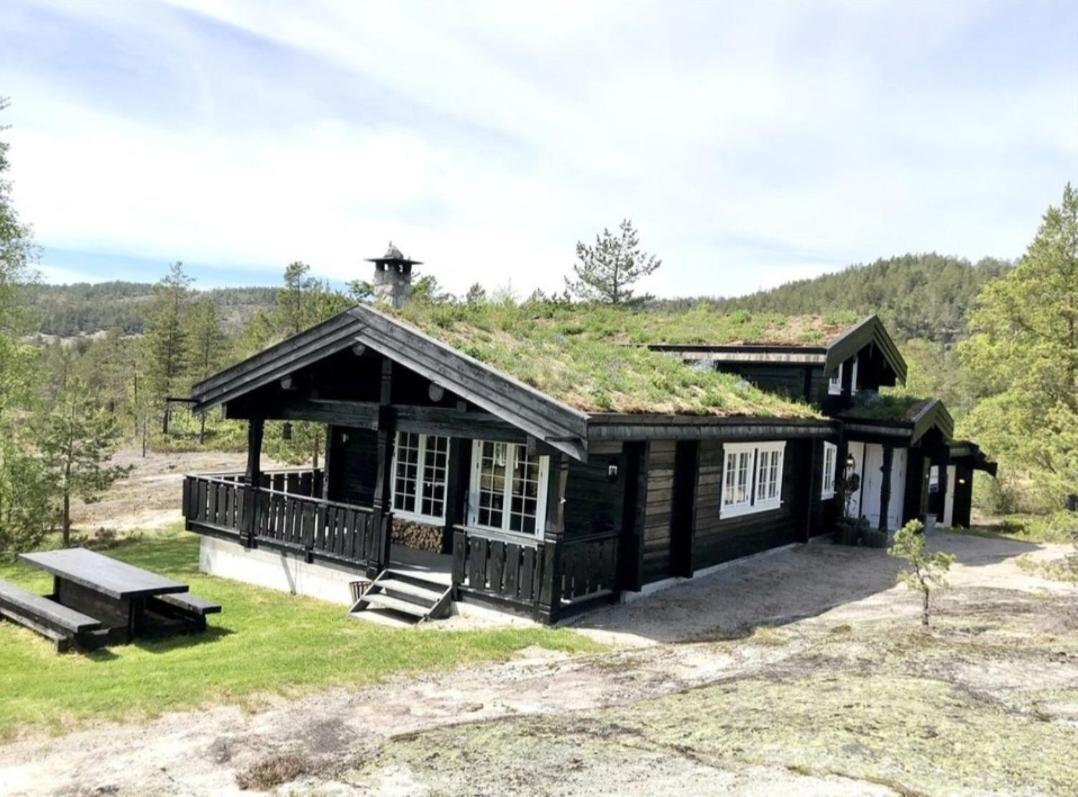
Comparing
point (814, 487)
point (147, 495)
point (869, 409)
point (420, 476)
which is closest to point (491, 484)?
point (420, 476)

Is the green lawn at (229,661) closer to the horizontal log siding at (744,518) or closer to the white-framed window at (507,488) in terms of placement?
the white-framed window at (507,488)

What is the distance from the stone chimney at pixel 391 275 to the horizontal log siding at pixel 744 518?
6.99m

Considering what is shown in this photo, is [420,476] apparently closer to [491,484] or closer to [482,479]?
[482,479]

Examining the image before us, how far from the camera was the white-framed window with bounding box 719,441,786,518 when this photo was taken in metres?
13.6

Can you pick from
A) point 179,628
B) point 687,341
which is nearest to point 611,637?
A: point 179,628

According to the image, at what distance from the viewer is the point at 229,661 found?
8.86 metres

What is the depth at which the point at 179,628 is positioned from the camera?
10531 mm

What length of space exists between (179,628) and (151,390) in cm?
4745

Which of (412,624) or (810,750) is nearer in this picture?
(810,750)

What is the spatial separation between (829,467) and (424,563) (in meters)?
10.2

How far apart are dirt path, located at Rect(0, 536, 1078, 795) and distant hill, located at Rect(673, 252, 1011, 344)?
96.8 meters

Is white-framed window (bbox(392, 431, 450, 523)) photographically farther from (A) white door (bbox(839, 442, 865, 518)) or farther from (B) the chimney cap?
(A) white door (bbox(839, 442, 865, 518))

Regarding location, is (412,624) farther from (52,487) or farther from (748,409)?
(52,487)

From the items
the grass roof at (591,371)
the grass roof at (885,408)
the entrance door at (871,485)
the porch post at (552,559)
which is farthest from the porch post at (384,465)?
the entrance door at (871,485)
